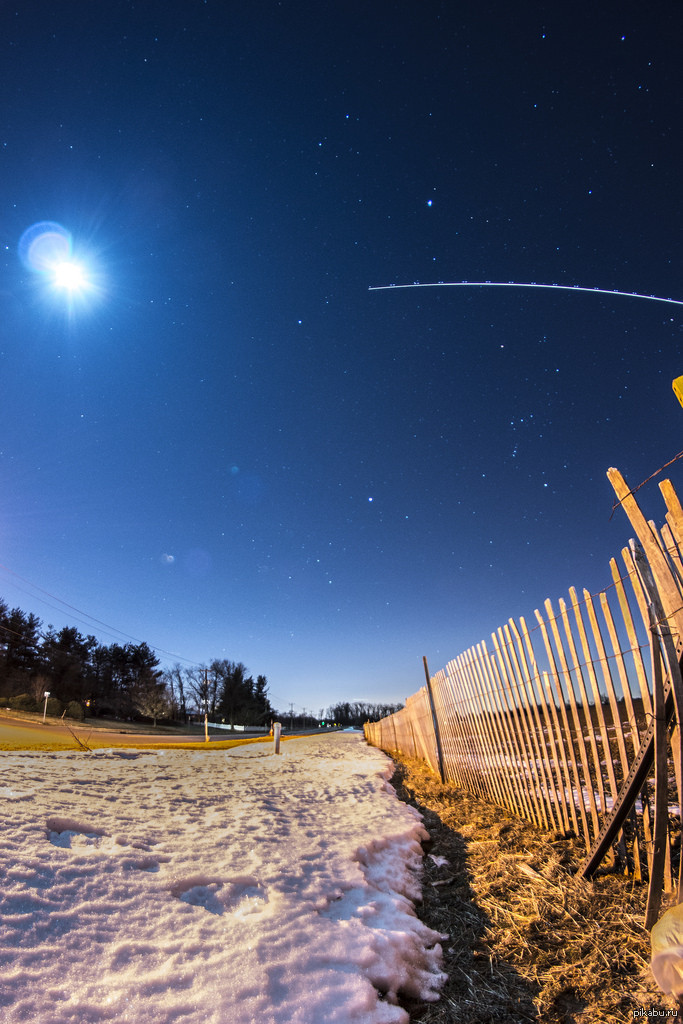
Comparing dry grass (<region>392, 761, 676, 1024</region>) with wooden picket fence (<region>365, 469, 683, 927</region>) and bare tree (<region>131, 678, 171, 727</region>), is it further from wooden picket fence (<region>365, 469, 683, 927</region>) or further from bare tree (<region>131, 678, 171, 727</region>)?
bare tree (<region>131, 678, 171, 727</region>)

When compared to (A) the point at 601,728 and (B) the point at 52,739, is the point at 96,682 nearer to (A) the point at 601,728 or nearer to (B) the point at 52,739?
(B) the point at 52,739

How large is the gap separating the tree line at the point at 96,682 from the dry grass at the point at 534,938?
41236 mm

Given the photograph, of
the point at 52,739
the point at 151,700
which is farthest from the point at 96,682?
the point at 52,739

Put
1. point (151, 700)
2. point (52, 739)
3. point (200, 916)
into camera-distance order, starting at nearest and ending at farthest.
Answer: point (200, 916) < point (52, 739) < point (151, 700)

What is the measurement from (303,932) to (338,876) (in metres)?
0.95

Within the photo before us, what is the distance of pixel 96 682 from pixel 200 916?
67643mm

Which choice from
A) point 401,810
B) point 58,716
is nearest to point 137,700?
point 58,716

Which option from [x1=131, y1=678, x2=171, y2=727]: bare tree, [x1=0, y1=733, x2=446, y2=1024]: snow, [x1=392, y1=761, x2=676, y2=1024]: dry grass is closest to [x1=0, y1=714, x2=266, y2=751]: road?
[x1=0, y1=733, x2=446, y2=1024]: snow

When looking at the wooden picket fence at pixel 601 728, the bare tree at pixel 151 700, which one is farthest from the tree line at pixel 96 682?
the wooden picket fence at pixel 601 728

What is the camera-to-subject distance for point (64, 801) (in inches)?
157

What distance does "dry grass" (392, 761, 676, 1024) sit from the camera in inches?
77.7

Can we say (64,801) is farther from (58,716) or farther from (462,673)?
(58,716)

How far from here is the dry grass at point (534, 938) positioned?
6.48ft

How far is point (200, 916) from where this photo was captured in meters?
2.43
